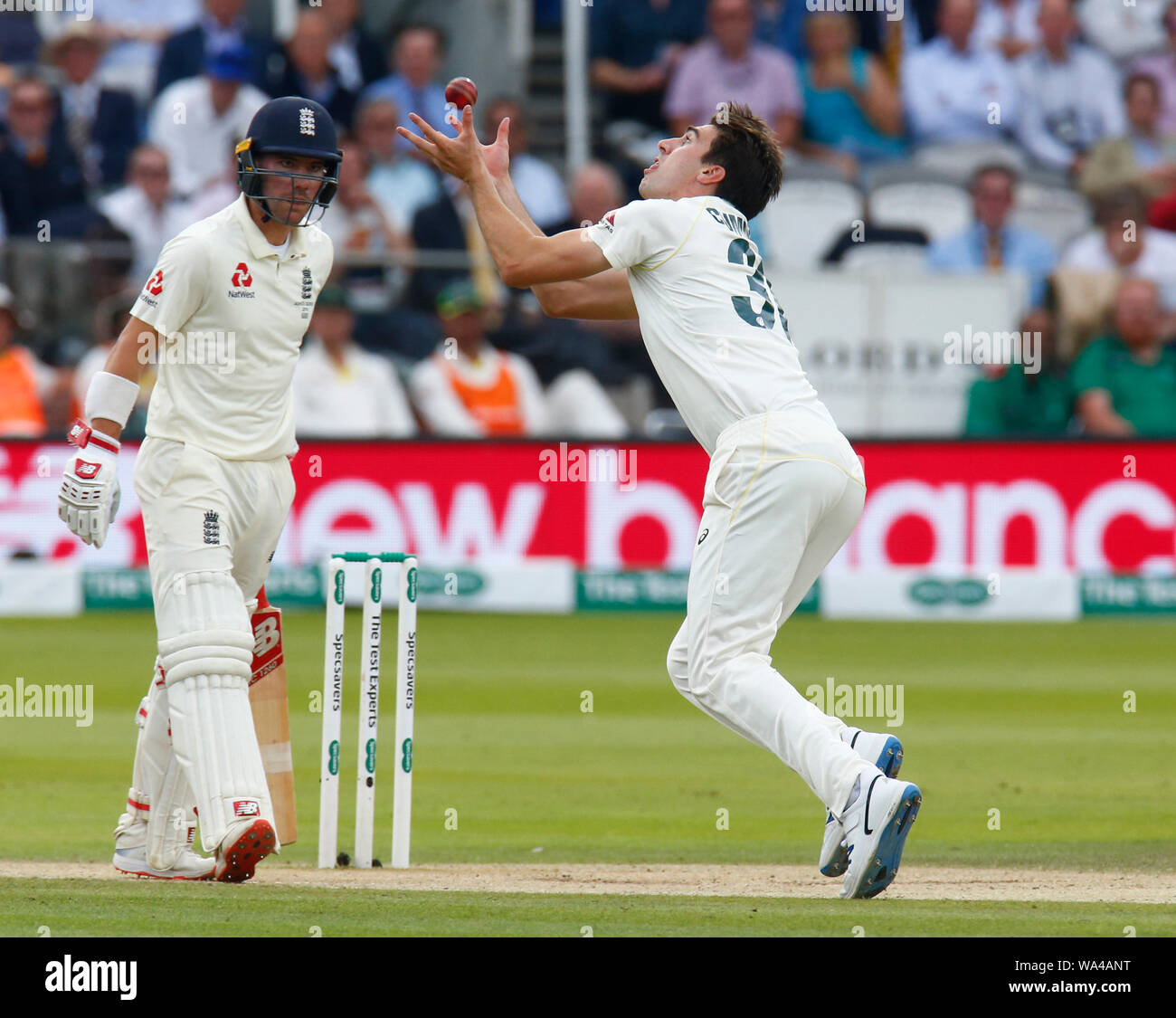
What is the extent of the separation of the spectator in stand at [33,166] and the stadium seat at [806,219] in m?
5.83

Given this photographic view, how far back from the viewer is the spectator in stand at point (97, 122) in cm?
1681

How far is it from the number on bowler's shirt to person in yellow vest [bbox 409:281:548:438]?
902 cm

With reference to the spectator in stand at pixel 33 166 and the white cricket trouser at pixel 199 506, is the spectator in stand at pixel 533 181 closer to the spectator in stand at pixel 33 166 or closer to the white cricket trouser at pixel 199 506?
the spectator in stand at pixel 33 166

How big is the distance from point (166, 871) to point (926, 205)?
12.4m

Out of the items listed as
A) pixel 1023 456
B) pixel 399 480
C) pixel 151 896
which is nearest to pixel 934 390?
pixel 1023 456

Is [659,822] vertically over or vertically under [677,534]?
under

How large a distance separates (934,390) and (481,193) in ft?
33.7

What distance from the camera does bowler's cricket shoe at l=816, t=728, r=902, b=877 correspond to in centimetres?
548

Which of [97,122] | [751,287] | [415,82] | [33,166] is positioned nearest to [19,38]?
[97,122]

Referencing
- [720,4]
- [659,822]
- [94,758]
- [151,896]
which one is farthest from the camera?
[720,4]

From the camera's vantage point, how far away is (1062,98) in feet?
60.6

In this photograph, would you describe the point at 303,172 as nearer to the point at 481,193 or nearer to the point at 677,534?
the point at 481,193

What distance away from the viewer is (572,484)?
14398 millimetres

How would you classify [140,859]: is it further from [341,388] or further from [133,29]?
[133,29]
